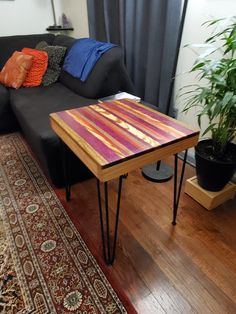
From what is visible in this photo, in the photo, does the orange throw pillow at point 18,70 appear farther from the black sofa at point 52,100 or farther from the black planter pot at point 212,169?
the black planter pot at point 212,169

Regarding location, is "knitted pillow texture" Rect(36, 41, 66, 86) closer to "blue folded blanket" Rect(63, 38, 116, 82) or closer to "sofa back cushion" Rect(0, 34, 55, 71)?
"blue folded blanket" Rect(63, 38, 116, 82)

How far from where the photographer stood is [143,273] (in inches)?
45.7

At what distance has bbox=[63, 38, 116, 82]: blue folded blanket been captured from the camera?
6.58 ft

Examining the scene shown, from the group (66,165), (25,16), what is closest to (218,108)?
(66,165)

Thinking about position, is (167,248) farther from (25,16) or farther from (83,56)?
(25,16)

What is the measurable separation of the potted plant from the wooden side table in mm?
284

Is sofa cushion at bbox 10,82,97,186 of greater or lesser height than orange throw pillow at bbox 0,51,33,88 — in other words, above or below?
below

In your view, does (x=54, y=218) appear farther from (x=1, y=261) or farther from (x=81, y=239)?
(x=1, y=261)

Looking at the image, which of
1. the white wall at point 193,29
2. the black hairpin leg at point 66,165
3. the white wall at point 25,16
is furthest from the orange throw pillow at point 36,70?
the white wall at point 193,29

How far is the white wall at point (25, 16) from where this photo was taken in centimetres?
285

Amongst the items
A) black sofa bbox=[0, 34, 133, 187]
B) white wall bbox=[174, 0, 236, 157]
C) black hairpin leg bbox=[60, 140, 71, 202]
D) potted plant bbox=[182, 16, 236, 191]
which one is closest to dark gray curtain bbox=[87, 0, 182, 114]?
white wall bbox=[174, 0, 236, 157]

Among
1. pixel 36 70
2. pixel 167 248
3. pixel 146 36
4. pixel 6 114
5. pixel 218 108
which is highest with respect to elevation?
pixel 146 36

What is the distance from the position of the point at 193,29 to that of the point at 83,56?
975 millimetres

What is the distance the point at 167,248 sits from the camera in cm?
129
